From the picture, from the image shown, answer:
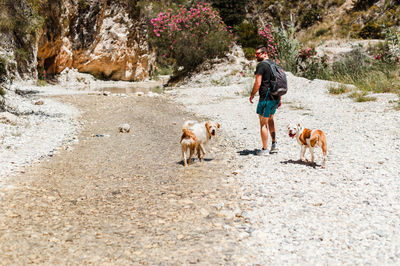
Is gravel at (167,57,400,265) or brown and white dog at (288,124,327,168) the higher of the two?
brown and white dog at (288,124,327,168)

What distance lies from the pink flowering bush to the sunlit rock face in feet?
17.4

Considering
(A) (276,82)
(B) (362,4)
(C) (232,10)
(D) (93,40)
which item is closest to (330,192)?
(A) (276,82)

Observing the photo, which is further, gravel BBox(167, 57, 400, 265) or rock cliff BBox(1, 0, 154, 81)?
rock cliff BBox(1, 0, 154, 81)

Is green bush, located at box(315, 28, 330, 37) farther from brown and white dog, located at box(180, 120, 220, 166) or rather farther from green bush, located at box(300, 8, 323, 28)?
brown and white dog, located at box(180, 120, 220, 166)

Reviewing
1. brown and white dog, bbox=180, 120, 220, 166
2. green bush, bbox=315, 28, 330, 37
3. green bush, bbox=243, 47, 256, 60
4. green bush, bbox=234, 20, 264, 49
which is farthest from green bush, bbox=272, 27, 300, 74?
green bush, bbox=315, 28, 330, 37

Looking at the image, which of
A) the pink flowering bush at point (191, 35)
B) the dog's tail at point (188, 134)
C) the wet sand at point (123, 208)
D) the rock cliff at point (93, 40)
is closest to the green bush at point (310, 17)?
the rock cliff at point (93, 40)

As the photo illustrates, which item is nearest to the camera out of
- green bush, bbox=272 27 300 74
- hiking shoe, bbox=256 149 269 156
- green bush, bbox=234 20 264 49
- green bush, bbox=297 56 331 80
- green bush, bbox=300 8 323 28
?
hiking shoe, bbox=256 149 269 156

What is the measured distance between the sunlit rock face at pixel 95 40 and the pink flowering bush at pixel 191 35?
209 inches

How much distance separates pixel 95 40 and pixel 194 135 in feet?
61.6

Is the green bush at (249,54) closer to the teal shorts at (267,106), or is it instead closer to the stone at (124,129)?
the stone at (124,129)

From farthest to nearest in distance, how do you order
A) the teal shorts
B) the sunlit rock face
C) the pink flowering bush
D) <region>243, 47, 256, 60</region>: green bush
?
1. <region>243, 47, 256, 60</region>: green bush
2. the sunlit rock face
3. the pink flowering bush
4. the teal shorts

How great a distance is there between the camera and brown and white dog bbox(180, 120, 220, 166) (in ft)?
16.8

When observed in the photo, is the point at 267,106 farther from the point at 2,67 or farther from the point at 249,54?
the point at 249,54

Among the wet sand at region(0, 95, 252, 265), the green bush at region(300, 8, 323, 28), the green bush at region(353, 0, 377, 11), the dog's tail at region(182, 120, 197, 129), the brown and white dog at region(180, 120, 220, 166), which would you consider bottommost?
the wet sand at region(0, 95, 252, 265)
